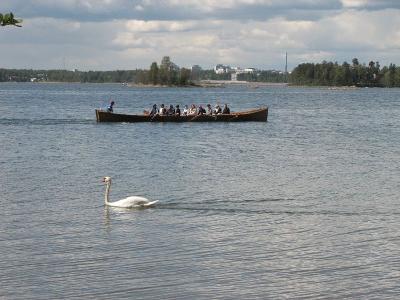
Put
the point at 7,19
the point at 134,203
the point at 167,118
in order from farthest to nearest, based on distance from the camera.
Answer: the point at 167,118 → the point at 134,203 → the point at 7,19

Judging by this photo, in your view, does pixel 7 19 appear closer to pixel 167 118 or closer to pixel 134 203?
pixel 134 203

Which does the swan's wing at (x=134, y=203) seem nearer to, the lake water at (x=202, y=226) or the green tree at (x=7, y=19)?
the lake water at (x=202, y=226)

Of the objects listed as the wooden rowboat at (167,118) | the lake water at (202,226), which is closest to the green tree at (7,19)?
the lake water at (202,226)

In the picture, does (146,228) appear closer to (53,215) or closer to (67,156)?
(53,215)

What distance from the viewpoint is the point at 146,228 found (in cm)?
2142

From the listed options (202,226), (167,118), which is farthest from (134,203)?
(167,118)

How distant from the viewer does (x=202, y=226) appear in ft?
70.9

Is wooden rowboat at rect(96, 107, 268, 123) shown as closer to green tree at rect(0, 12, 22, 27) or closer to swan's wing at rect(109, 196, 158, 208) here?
swan's wing at rect(109, 196, 158, 208)

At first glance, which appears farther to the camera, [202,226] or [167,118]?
[167,118]

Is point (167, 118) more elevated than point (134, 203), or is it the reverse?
point (134, 203)

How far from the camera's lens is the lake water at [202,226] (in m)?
16.0

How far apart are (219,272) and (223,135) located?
41.6m

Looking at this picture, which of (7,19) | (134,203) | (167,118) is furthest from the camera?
(167,118)

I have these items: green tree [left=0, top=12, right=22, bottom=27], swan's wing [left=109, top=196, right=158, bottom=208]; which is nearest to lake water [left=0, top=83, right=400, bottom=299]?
swan's wing [left=109, top=196, right=158, bottom=208]
